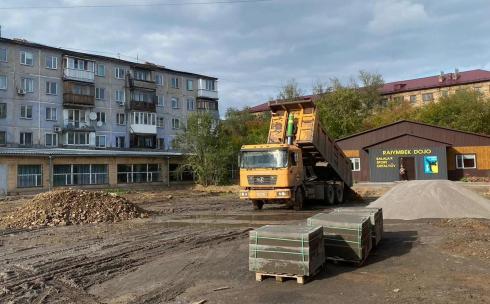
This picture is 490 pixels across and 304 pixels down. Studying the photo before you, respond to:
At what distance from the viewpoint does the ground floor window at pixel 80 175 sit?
3922 centimetres

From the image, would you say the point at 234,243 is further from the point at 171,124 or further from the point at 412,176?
the point at 171,124

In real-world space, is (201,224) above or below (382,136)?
below

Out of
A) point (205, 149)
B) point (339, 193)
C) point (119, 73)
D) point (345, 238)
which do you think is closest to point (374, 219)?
point (345, 238)

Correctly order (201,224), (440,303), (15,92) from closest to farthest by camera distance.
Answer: (440,303) → (201,224) → (15,92)

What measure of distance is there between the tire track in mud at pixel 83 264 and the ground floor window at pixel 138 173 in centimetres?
3130

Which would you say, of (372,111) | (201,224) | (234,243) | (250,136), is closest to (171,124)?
(250,136)

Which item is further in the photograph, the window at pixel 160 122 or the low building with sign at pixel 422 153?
the window at pixel 160 122

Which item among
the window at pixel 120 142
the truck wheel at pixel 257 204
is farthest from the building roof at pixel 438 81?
the truck wheel at pixel 257 204

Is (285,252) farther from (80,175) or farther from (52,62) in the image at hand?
(52,62)

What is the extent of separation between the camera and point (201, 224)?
Result: 16469mm

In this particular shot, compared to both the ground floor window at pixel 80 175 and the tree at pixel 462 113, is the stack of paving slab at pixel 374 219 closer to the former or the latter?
the ground floor window at pixel 80 175

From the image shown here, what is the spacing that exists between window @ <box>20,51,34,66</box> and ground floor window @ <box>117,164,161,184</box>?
15.3 meters

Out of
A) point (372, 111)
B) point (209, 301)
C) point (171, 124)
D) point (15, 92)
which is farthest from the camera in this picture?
point (372, 111)

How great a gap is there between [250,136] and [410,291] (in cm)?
5092
